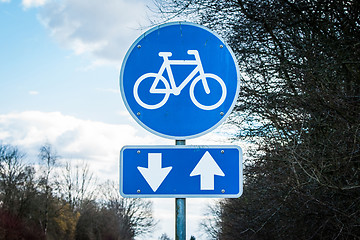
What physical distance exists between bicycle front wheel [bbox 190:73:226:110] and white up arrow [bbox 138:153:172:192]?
1.28 feet

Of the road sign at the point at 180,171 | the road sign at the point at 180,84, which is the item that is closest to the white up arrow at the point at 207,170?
the road sign at the point at 180,171

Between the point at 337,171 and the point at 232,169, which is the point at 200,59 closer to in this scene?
the point at 232,169

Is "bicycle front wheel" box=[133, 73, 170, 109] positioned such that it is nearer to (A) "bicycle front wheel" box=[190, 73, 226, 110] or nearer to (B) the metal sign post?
(A) "bicycle front wheel" box=[190, 73, 226, 110]

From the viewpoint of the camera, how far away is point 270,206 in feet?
37.6

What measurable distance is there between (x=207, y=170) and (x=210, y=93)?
449mm

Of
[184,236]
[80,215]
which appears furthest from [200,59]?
[80,215]

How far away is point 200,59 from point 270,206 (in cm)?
877

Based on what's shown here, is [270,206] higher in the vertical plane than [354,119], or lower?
lower

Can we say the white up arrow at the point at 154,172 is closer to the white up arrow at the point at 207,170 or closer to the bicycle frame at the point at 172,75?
the white up arrow at the point at 207,170

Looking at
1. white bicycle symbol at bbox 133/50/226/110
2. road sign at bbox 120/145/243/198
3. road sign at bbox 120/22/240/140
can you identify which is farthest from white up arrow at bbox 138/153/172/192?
white bicycle symbol at bbox 133/50/226/110

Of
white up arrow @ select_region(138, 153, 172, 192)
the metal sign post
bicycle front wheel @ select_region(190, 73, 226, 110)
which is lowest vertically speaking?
the metal sign post

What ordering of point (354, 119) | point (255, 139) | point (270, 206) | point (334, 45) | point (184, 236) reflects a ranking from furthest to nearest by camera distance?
point (255, 139) → point (270, 206) → point (334, 45) → point (354, 119) → point (184, 236)

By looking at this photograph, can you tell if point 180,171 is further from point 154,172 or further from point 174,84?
point 174,84

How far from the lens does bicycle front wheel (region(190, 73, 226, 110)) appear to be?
3107mm
